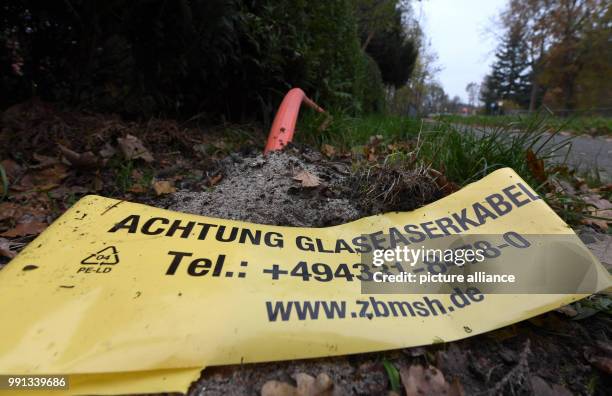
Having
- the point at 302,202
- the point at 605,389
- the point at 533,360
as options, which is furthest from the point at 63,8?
the point at 605,389

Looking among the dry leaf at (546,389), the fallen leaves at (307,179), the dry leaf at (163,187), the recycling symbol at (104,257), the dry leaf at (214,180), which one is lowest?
the dry leaf at (546,389)

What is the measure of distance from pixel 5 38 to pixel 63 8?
0.43 metres

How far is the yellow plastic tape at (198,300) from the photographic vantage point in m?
0.74

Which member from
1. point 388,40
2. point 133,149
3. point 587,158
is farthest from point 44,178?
point 388,40

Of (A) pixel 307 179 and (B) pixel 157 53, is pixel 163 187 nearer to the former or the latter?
(A) pixel 307 179

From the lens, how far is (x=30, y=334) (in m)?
0.76

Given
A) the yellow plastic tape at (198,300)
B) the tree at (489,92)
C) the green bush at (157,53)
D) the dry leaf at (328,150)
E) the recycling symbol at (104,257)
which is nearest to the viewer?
the yellow plastic tape at (198,300)

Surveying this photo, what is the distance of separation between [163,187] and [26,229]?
23.2 inches

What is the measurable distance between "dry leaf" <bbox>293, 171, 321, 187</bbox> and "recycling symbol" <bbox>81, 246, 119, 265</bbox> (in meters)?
0.85

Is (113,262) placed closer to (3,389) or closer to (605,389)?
(3,389)

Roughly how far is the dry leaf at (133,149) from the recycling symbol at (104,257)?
116 centimetres

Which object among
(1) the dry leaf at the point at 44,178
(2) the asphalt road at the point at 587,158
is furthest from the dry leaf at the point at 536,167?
(1) the dry leaf at the point at 44,178

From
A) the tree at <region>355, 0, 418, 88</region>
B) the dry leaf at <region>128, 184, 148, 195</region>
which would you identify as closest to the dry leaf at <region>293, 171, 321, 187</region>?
the dry leaf at <region>128, 184, 148, 195</region>

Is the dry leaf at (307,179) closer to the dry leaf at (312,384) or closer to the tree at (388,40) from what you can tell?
the dry leaf at (312,384)
